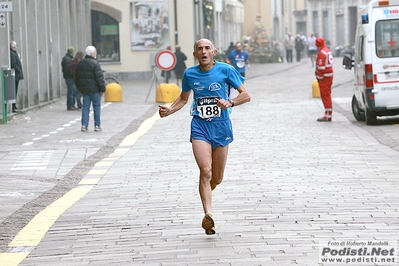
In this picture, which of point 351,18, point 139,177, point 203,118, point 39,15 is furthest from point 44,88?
point 351,18

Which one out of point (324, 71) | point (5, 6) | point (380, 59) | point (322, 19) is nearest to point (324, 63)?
point (324, 71)

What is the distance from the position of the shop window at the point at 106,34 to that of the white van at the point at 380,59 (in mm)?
27947

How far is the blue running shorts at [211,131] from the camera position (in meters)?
8.88

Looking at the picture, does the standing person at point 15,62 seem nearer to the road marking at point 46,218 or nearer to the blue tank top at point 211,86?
the road marking at point 46,218

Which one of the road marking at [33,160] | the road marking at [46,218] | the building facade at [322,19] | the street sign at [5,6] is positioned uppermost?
the building facade at [322,19]

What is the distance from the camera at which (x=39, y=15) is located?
31.8 m

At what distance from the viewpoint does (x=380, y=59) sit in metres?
20.8

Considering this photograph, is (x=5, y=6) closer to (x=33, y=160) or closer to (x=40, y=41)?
(x=33, y=160)

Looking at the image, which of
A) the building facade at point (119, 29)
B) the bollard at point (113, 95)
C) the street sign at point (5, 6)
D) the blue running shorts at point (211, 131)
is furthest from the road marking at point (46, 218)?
the bollard at point (113, 95)

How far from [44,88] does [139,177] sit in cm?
1938

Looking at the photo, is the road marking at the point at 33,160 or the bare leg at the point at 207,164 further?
the road marking at the point at 33,160

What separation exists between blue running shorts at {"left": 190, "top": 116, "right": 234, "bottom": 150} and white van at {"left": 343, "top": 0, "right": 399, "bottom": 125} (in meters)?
12.1

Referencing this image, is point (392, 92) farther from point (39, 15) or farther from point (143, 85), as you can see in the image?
point (143, 85)

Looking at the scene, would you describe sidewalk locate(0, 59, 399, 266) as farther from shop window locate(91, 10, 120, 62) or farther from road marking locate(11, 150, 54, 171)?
shop window locate(91, 10, 120, 62)
